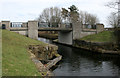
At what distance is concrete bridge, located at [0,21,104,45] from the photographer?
30.2 meters

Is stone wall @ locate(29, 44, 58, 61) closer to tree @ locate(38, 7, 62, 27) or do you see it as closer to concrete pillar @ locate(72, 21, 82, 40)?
concrete pillar @ locate(72, 21, 82, 40)

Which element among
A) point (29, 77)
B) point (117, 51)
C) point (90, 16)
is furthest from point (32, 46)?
point (90, 16)

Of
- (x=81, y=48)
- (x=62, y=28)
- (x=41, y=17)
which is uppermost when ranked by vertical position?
(x=41, y=17)

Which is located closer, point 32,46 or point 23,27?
point 32,46

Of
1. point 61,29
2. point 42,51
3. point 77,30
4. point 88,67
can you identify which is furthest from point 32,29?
point 88,67

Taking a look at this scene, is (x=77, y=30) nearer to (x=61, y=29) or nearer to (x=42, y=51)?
(x=61, y=29)

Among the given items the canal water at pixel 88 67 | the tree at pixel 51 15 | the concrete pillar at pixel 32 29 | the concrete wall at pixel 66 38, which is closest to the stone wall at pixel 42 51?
the canal water at pixel 88 67

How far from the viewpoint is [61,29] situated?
116 feet

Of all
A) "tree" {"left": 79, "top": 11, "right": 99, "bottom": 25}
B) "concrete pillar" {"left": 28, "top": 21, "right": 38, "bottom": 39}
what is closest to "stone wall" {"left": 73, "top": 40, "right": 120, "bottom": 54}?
"concrete pillar" {"left": 28, "top": 21, "right": 38, "bottom": 39}

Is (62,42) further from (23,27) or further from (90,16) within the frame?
(90,16)

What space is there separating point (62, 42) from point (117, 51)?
20378 mm

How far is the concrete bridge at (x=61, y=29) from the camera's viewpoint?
30.2 m

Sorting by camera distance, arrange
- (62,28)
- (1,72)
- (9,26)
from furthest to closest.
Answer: (62,28) → (9,26) → (1,72)

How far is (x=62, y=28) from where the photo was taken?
3556 centimetres
